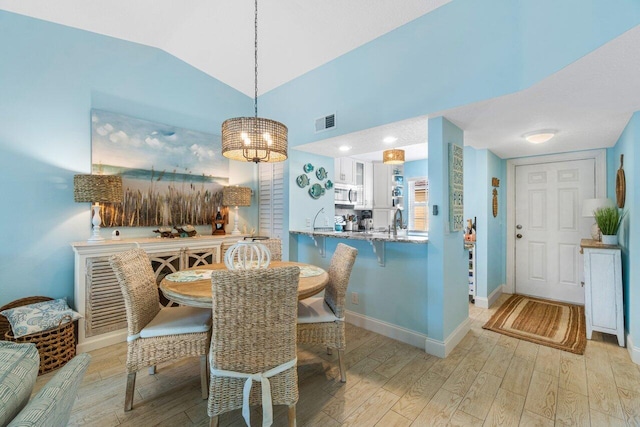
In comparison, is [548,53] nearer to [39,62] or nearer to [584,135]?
[584,135]

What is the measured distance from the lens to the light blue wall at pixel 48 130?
250cm

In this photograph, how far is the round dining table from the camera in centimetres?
171

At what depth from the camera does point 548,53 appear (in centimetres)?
184

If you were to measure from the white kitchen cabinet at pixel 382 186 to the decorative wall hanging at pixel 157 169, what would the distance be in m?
3.10

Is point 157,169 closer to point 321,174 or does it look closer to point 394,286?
point 321,174

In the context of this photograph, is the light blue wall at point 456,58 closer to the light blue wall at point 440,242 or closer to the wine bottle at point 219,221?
the light blue wall at point 440,242

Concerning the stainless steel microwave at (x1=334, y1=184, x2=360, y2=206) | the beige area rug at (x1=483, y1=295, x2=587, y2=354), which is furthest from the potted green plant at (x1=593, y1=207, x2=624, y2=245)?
the stainless steel microwave at (x1=334, y1=184, x2=360, y2=206)

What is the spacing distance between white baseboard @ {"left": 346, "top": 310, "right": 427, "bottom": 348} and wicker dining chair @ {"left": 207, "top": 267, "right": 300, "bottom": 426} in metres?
1.62

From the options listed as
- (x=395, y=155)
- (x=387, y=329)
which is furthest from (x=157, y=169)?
(x=387, y=329)

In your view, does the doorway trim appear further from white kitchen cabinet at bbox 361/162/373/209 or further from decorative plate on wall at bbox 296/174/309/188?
decorative plate on wall at bbox 296/174/309/188

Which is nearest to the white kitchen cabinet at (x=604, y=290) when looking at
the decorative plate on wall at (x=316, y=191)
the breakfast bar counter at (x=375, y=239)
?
the breakfast bar counter at (x=375, y=239)

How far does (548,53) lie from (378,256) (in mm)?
2114

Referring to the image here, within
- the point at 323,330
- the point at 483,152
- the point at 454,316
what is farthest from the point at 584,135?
the point at 323,330

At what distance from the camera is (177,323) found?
6.32ft
